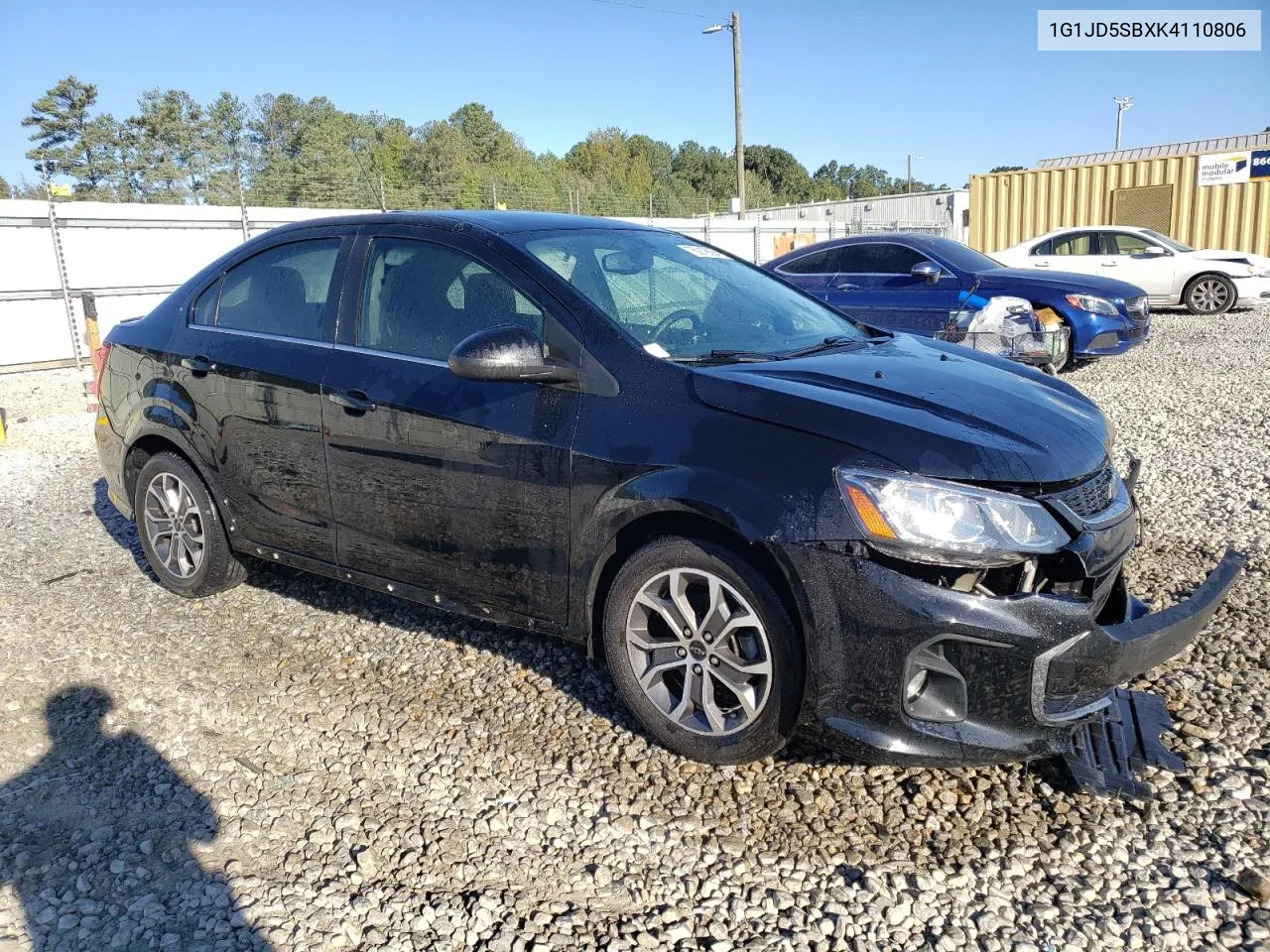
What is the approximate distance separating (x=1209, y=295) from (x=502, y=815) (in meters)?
16.5

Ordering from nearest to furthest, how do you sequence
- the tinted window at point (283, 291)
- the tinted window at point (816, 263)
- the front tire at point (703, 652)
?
the front tire at point (703, 652) → the tinted window at point (283, 291) → the tinted window at point (816, 263)

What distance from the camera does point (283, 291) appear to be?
13.8 feet

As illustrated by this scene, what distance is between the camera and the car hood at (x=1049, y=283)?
9.42m

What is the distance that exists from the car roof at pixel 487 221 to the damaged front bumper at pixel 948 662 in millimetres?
1819

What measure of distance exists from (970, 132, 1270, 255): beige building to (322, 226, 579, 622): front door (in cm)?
2033

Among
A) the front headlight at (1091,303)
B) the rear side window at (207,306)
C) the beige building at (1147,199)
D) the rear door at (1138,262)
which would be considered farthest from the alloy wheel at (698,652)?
the beige building at (1147,199)

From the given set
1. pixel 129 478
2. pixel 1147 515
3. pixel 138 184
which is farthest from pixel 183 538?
pixel 138 184

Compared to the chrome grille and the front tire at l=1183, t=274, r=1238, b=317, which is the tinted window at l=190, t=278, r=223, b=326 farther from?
the front tire at l=1183, t=274, r=1238, b=317

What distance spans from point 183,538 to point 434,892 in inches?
107

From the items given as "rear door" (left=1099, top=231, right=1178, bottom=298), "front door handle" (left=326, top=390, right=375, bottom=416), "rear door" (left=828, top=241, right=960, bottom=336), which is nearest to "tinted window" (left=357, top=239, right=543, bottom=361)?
"front door handle" (left=326, top=390, right=375, bottom=416)

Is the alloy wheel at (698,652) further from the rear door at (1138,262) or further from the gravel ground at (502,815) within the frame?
the rear door at (1138,262)

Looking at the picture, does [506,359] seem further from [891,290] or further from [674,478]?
[891,290]

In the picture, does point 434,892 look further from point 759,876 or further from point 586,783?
point 759,876

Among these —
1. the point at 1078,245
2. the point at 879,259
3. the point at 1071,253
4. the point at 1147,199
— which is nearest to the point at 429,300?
the point at 879,259
